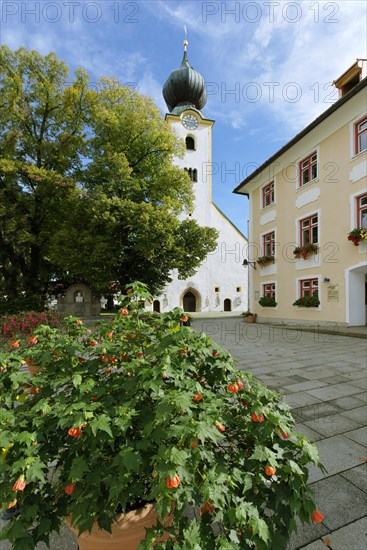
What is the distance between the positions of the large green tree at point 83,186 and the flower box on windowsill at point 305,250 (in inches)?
226

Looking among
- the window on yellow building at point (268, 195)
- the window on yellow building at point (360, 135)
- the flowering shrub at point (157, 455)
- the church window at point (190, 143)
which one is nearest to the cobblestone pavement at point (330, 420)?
the flowering shrub at point (157, 455)

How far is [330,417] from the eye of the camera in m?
3.66

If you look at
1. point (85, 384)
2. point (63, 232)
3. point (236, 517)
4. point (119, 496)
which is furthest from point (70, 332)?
point (63, 232)

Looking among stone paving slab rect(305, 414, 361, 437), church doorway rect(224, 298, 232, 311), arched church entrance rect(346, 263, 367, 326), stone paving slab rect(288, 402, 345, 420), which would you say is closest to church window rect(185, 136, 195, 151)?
church doorway rect(224, 298, 232, 311)

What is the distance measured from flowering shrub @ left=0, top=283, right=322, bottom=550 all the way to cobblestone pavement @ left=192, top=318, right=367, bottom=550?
75 cm

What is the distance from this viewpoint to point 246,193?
2019cm

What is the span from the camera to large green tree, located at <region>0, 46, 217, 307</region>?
1532 cm

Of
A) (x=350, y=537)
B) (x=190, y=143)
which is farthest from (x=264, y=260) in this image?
(x=190, y=143)

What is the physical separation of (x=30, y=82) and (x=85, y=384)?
20.4 metres

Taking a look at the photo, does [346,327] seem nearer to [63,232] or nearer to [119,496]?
[119,496]

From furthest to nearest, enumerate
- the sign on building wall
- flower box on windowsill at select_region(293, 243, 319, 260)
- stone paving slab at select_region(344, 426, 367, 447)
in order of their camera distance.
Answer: flower box on windowsill at select_region(293, 243, 319, 260) → the sign on building wall → stone paving slab at select_region(344, 426, 367, 447)

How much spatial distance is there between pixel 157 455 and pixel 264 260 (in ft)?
54.6

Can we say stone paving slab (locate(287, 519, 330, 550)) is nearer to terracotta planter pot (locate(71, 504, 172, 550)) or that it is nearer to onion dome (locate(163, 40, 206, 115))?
terracotta planter pot (locate(71, 504, 172, 550))

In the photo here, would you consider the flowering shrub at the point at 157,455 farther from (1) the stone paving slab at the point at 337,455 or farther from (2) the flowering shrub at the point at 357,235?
(2) the flowering shrub at the point at 357,235
